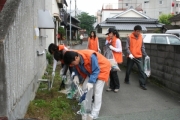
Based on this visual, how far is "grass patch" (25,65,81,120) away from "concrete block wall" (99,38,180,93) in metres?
2.77

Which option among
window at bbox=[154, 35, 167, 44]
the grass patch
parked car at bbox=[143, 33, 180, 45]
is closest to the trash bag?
the grass patch

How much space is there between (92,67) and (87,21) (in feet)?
220

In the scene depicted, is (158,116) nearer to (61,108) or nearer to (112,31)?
(61,108)

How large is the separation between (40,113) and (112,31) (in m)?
3.11

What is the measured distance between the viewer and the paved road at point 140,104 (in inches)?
205

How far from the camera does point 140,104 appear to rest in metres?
6.07

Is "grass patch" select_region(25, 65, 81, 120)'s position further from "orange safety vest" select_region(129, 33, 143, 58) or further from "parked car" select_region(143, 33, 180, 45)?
"parked car" select_region(143, 33, 180, 45)

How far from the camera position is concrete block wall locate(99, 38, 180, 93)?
6.78 meters

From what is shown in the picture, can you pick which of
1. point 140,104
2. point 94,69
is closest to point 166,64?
point 140,104

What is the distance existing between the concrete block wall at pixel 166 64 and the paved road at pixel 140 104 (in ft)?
0.99

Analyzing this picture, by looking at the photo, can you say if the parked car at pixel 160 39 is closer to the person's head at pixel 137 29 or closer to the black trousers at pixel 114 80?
the person's head at pixel 137 29

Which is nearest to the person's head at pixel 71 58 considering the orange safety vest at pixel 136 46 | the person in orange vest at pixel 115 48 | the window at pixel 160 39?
the person in orange vest at pixel 115 48

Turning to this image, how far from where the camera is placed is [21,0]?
13.9 feet

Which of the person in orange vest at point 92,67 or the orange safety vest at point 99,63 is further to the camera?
the orange safety vest at point 99,63
